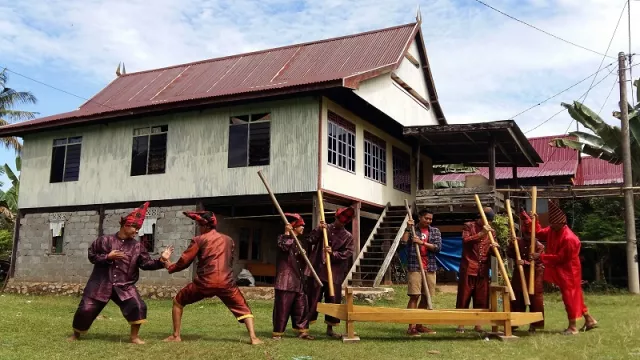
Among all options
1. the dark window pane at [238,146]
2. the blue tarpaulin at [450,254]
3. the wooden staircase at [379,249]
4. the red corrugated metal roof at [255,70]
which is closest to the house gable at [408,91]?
the red corrugated metal roof at [255,70]

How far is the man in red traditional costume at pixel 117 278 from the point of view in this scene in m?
7.18

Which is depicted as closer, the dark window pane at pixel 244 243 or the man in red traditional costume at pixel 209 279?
the man in red traditional costume at pixel 209 279

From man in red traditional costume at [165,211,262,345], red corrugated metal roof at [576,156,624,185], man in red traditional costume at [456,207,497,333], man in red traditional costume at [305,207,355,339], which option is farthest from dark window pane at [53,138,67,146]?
red corrugated metal roof at [576,156,624,185]

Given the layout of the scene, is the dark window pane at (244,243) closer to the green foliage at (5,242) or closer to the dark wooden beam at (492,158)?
the dark wooden beam at (492,158)

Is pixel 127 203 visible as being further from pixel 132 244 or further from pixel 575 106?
pixel 575 106

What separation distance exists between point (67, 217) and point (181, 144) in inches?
183

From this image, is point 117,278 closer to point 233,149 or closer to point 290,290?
point 290,290

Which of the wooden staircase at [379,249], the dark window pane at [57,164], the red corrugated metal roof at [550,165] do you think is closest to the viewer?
the wooden staircase at [379,249]

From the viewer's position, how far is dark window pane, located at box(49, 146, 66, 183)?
705 inches

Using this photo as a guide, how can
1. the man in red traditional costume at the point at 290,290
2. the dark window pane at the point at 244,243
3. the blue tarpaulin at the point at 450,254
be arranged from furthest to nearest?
the dark window pane at the point at 244,243, the blue tarpaulin at the point at 450,254, the man in red traditional costume at the point at 290,290

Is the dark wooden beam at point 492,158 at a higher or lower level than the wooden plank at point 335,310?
higher

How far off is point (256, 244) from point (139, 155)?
4793 millimetres

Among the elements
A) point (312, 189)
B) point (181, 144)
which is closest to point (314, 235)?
point (312, 189)

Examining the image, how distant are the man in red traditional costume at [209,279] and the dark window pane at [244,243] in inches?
427
